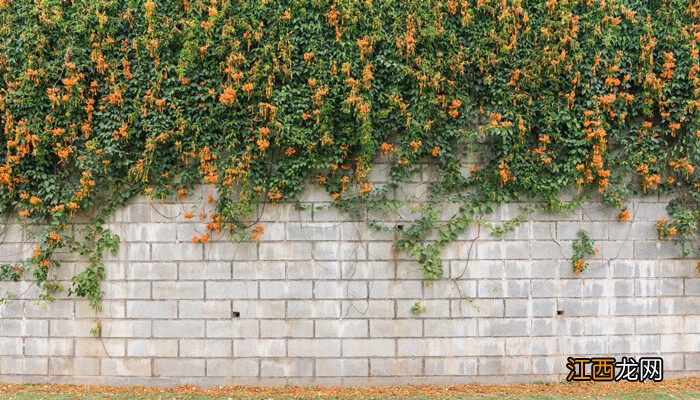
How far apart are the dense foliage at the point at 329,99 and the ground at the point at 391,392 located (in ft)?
3.04

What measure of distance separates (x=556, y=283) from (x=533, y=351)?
0.70 metres

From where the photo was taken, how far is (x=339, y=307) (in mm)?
5059

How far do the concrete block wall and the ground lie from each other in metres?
0.09

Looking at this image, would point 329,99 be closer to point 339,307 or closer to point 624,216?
point 339,307

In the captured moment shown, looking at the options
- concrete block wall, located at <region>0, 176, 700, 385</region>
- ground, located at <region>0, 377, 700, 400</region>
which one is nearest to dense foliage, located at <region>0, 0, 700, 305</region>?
concrete block wall, located at <region>0, 176, 700, 385</region>

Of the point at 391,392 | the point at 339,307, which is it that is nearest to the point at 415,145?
the point at 339,307

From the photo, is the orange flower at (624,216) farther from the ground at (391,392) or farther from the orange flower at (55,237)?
the orange flower at (55,237)

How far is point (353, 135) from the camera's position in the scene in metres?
4.93

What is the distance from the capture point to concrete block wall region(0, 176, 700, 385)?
506cm

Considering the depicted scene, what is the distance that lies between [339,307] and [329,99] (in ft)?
6.56

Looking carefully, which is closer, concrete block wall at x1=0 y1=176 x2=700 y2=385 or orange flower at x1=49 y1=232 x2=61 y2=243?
orange flower at x1=49 y1=232 x2=61 y2=243

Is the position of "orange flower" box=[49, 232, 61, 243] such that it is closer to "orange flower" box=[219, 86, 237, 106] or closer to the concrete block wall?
the concrete block wall

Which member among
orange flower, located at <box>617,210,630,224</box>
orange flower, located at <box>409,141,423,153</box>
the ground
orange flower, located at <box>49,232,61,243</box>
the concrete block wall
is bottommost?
the ground

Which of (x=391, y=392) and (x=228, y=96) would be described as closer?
(x=228, y=96)
